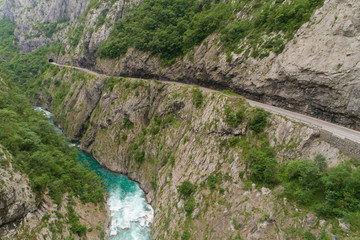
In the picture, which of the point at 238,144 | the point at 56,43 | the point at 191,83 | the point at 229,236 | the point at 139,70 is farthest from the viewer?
the point at 56,43

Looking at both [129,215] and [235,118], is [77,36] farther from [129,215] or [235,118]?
[235,118]

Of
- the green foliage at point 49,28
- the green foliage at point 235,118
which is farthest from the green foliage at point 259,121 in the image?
the green foliage at point 49,28

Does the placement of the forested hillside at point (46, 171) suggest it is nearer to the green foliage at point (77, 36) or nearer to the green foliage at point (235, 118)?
the green foliage at point (235, 118)

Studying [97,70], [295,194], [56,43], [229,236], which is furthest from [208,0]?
[56,43]

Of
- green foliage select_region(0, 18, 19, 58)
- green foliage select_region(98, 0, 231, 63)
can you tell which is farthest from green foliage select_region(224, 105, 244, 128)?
green foliage select_region(0, 18, 19, 58)

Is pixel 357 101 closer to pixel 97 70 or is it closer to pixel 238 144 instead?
pixel 238 144

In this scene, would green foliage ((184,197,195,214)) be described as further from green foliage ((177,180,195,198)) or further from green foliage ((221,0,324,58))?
green foliage ((221,0,324,58))
